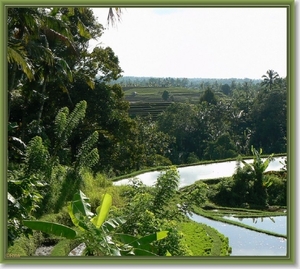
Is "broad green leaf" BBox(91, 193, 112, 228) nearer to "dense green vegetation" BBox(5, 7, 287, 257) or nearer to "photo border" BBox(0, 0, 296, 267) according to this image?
"dense green vegetation" BBox(5, 7, 287, 257)

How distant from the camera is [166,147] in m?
22.8

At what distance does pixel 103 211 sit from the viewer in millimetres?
4102

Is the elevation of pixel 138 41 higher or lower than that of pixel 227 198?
higher

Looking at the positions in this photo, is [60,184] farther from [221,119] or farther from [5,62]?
[221,119]

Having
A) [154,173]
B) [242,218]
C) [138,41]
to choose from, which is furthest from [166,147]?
[138,41]

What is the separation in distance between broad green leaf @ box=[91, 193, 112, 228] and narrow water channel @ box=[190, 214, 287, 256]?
1.33m

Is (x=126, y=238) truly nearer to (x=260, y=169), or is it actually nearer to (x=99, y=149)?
(x=260, y=169)

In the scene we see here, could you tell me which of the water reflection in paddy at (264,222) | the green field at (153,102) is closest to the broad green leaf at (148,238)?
the water reflection in paddy at (264,222)

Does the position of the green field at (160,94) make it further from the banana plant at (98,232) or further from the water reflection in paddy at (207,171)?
the banana plant at (98,232)

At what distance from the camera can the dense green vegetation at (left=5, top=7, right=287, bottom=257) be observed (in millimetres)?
4297

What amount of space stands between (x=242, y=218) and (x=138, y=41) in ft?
14.0

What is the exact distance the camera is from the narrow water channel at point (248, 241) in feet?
14.4

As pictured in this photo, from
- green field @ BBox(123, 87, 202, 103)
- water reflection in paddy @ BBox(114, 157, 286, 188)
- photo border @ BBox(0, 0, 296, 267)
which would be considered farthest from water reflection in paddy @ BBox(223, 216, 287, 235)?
green field @ BBox(123, 87, 202, 103)

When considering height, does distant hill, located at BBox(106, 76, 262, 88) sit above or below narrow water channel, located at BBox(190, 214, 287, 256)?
above
